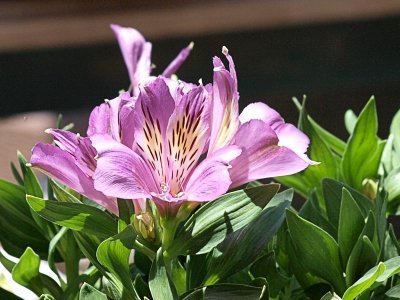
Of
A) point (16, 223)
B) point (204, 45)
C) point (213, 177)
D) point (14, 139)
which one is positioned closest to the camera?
point (213, 177)

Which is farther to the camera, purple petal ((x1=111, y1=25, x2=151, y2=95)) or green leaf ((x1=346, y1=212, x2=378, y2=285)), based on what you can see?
purple petal ((x1=111, y1=25, x2=151, y2=95))

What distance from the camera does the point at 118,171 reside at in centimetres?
35

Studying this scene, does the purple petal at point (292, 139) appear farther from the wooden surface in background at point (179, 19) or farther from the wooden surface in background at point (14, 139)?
the wooden surface in background at point (179, 19)

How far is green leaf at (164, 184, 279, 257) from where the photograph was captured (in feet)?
1.22

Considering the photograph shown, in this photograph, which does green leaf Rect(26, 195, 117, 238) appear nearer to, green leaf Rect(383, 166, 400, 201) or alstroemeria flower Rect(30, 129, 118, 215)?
alstroemeria flower Rect(30, 129, 118, 215)

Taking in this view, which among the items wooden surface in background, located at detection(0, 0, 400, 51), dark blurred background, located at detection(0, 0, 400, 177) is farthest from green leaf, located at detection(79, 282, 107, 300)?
wooden surface in background, located at detection(0, 0, 400, 51)

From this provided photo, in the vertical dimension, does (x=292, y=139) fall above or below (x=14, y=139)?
above

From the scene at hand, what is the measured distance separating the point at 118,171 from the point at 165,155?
32mm

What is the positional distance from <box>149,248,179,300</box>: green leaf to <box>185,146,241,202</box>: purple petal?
1.3 inches

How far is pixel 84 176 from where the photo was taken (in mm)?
372

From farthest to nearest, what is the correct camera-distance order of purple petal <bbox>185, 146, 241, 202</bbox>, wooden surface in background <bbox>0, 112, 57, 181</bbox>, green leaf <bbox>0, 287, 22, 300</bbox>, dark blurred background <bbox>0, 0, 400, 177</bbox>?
dark blurred background <bbox>0, 0, 400, 177</bbox> < wooden surface in background <bbox>0, 112, 57, 181</bbox> < green leaf <bbox>0, 287, 22, 300</bbox> < purple petal <bbox>185, 146, 241, 202</bbox>

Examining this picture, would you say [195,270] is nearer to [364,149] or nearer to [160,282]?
[160,282]

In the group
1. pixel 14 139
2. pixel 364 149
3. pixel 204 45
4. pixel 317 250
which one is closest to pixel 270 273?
pixel 317 250

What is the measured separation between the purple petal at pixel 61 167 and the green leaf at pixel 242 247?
7cm
